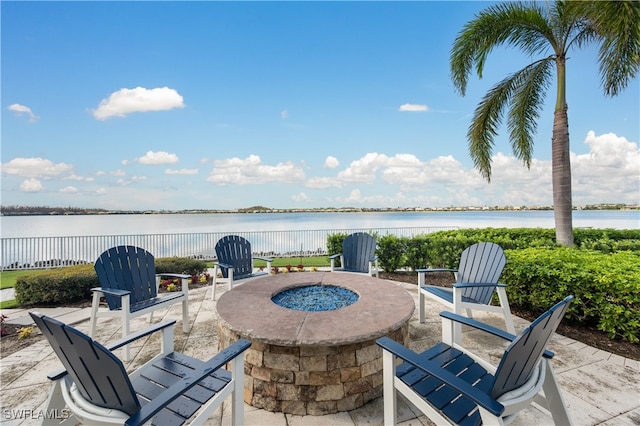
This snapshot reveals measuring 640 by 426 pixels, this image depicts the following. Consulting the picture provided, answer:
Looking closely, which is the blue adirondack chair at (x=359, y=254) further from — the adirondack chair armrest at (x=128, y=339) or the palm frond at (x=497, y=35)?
the palm frond at (x=497, y=35)

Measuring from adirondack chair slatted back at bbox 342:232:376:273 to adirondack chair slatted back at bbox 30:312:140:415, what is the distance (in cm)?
386

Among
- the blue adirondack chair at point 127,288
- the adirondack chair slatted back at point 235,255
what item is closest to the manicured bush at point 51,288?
the blue adirondack chair at point 127,288

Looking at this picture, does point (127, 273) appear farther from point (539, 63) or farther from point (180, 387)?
point (539, 63)

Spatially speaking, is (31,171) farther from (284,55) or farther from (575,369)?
(575,369)

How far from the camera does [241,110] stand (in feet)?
32.2

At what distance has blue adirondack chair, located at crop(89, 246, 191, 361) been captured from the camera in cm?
264

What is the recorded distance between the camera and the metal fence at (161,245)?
8.07m

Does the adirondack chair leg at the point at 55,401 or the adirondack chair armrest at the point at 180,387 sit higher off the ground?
the adirondack chair armrest at the point at 180,387

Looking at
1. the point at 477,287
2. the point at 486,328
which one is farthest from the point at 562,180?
the point at 486,328

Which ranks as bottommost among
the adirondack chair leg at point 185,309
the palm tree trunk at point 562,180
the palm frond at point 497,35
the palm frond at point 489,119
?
the adirondack chair leg at point 185,309

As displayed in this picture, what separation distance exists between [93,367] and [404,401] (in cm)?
201

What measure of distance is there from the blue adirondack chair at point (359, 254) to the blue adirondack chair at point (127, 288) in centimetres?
262

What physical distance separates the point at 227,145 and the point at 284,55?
17.6ft

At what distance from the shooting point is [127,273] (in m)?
3.03
